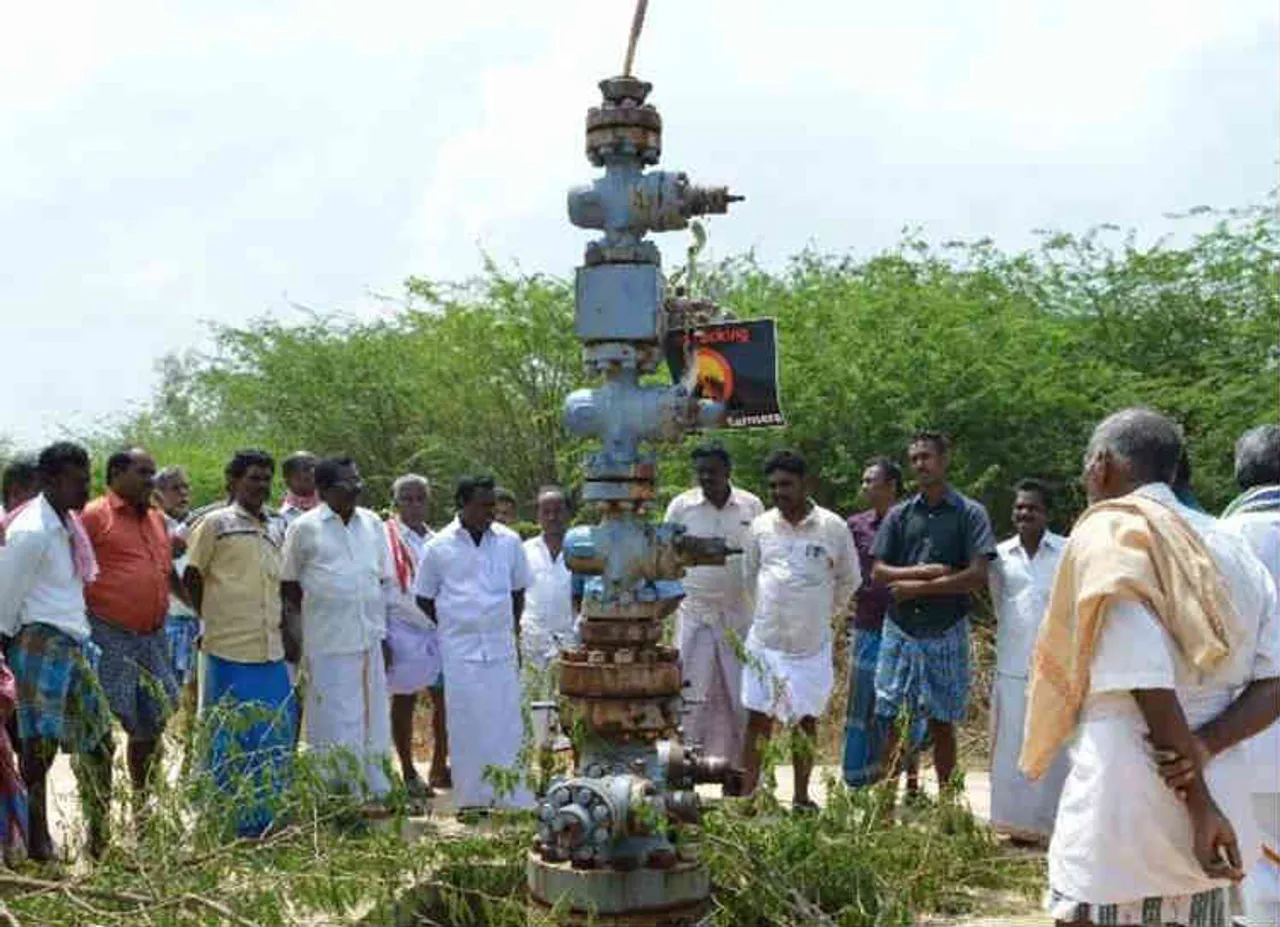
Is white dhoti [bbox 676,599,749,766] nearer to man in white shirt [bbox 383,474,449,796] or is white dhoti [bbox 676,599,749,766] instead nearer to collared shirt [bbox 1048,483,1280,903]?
man in white shirt [bbox 383,474,449,796]

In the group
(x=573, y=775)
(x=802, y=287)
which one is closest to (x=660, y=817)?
(x=573, y=775)

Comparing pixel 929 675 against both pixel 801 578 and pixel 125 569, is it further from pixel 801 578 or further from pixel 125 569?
pixel 125 569

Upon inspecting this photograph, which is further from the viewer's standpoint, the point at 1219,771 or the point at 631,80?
the point at 631,80

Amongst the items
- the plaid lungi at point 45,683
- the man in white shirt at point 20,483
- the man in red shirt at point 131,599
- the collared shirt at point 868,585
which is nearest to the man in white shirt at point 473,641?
the man in red shirt at point 131,599

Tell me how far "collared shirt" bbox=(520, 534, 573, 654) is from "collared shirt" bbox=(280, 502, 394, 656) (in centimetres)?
156

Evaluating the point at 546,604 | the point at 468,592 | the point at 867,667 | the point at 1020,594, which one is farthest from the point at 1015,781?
the point at 546,604

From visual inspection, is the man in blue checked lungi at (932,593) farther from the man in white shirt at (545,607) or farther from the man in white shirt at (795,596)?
the man in white shirt at (545,607)

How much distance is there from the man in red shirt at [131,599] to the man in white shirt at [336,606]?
0.71 metres

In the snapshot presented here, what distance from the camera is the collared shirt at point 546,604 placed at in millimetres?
9070

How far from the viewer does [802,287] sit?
15.0 metres

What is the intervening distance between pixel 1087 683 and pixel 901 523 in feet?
13.0

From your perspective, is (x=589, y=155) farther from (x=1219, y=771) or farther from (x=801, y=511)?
(x=801, y=511)

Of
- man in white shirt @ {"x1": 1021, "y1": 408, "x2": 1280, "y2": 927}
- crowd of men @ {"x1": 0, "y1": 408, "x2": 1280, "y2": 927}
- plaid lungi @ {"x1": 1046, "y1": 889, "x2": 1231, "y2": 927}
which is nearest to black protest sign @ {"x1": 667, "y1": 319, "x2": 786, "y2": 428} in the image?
crowd of men @ {"x1": 0, "y1": 408, "x2": 1280, "y2": 927}

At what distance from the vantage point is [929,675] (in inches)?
293
